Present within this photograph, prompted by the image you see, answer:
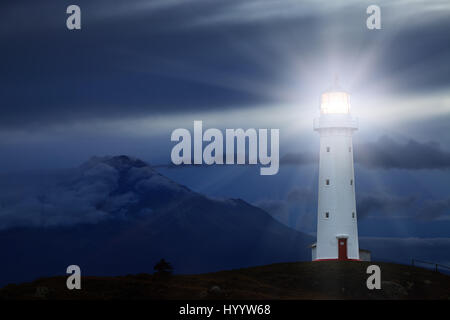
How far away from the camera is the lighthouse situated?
6397 cm

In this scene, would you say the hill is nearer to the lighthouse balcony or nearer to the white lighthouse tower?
the white lighthouse tower

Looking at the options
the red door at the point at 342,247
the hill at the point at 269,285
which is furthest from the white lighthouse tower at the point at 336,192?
the hill at the point at 269,285

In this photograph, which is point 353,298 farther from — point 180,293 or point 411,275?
point 180,293

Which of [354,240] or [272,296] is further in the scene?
[354,240]

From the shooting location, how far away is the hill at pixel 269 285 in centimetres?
4716

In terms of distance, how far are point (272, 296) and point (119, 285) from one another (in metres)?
10.2

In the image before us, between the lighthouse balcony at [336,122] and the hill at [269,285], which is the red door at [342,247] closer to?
the hill at [269,285]

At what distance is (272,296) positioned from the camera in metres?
49.7

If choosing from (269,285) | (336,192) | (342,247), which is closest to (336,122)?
(336,192)

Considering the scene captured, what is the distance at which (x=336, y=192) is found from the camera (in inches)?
2527

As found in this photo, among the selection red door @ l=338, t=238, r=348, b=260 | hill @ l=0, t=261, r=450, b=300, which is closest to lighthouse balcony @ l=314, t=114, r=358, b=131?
red door @ l=338, t=238, r=348, b=260

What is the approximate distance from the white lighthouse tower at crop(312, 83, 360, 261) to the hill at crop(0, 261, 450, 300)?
3052 mm
